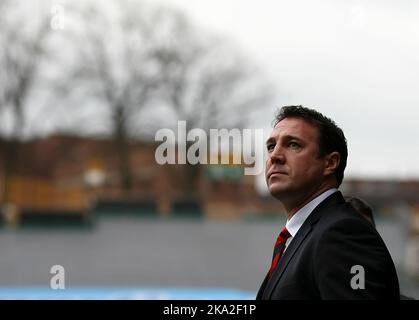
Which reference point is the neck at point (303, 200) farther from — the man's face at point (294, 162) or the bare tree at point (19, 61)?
the bare tree at point (19, 61)

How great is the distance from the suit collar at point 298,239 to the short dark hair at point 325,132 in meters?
0.15

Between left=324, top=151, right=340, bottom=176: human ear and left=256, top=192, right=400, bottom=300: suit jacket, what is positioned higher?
left=324, top=151, right=340, bottom=176: human ear

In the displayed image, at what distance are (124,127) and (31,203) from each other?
3.62 meters

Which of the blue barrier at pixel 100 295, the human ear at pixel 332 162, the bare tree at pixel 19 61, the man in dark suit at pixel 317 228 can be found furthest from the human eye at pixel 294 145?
the bare tree at pixel 19 61

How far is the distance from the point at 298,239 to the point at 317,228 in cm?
11

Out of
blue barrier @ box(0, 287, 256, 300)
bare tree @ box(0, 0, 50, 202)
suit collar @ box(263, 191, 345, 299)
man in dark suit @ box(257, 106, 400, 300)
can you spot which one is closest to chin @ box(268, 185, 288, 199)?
man in dark suit @ box(257, 106, 400, 300)

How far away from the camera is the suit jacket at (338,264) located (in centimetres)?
216

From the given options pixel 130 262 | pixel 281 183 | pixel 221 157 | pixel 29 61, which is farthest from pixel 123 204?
pixel 281 183

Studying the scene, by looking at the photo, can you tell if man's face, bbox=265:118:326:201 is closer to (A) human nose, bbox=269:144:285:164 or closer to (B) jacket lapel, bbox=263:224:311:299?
(A) human nose, bbox=269:144:285:164

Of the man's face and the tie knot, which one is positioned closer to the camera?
the man's face

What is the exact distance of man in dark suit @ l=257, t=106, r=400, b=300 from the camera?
220 centimetres

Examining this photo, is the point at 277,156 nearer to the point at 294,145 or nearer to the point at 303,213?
the point at 294,145

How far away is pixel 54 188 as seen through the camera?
2233 centimetres

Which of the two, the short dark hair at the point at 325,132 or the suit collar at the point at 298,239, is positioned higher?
the short dark hair at the point at 325,132
